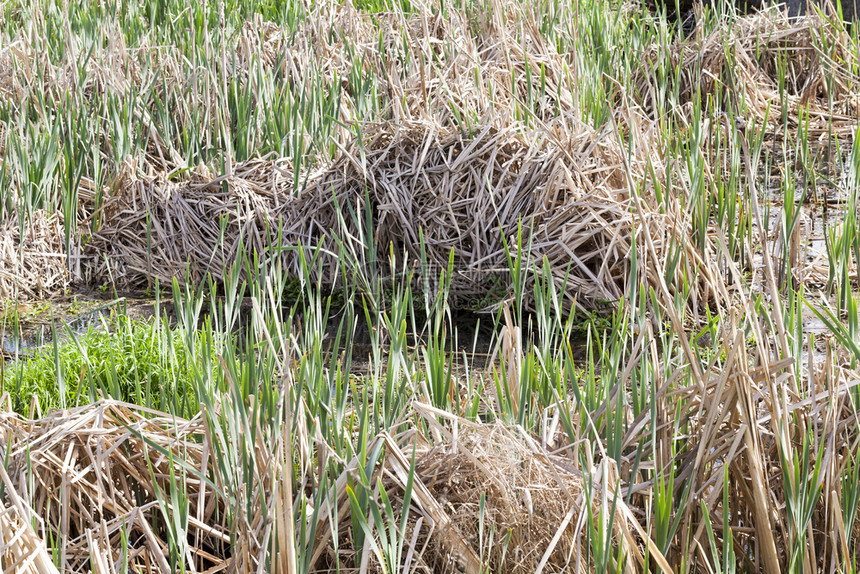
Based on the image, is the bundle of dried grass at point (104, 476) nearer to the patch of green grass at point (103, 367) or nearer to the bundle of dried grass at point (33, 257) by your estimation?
the patch of green grass at point (103, 367)

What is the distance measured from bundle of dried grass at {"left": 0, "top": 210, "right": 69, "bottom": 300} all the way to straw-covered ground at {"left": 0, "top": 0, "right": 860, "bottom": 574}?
1 centimetres

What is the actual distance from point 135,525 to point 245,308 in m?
1.57

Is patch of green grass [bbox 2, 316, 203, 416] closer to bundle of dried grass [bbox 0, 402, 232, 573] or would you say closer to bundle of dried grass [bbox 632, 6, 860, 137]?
bundle of dried grass [bbox 0, 402, 232, 573]

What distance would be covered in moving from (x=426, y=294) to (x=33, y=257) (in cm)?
201

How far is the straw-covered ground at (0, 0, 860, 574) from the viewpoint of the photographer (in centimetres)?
141

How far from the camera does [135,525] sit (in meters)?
1.63

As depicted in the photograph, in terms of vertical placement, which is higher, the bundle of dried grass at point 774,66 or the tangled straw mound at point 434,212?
the bundle of dried grass at point 774,66

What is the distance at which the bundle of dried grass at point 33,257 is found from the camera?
3301 mm

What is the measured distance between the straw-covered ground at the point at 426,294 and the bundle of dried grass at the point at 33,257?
15 mm

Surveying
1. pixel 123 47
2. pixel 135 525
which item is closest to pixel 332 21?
pixel 123 47

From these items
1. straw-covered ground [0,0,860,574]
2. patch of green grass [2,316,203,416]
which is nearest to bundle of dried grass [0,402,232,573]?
straw-covered ground [0,0,860,574]

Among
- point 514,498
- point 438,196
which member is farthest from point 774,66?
point 514,498

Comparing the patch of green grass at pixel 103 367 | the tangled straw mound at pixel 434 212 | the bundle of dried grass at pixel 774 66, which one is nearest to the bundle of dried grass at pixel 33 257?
the tangled straw mound at pixel 434 212

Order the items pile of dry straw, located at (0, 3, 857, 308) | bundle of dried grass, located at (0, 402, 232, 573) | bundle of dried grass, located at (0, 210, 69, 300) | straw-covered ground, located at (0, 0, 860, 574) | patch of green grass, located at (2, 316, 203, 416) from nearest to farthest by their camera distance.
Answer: straw-covered ground, located at (0, 0, 860, 574)
bundle of dried grass, located at (0, 402, 232, 573)
patch of green grass, located at (2, 316, 203, 416)
pile of dry straw, located at (0, 3, 857, 308)
bundle of dried grass, located at (0, 210, 69, 300)
